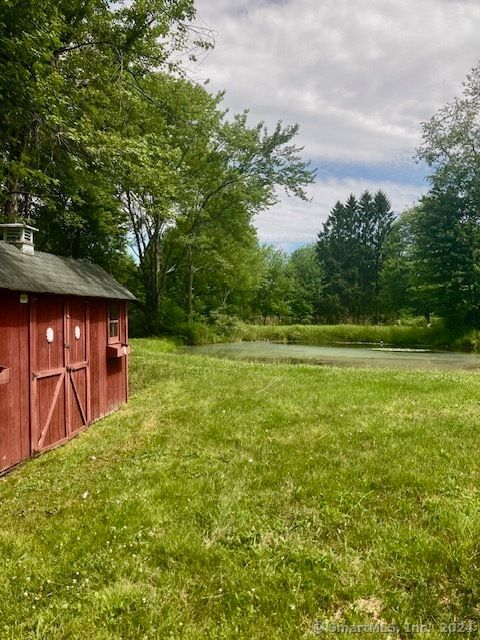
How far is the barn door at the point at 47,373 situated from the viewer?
570 centimetres

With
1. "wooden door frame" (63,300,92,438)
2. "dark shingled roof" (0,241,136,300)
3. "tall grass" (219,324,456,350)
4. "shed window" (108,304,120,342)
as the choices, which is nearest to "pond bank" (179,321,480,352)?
"tall grass" (219,324,456,350)

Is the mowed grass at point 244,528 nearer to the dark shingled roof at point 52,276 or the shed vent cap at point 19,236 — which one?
the dark shingled roof at point 52,276

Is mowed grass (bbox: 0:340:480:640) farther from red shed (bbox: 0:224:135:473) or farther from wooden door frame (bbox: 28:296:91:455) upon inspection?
red shed (bbox: 0:224:135:473)

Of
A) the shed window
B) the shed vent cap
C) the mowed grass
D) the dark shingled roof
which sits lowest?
the mowed grass

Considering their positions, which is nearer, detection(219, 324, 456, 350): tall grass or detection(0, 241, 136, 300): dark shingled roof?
detection(0, 241, 136, 300): dark shingled roof

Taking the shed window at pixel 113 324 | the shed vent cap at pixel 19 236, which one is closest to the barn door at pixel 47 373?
the shed vent cap at pixel 19 236

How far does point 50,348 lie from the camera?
6094mm

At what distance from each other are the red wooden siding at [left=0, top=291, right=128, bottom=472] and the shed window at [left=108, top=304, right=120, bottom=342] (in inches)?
8.6

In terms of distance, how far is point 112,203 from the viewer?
18.8 metres

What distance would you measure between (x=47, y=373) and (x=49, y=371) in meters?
0.06

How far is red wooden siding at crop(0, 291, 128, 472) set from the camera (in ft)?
17.1

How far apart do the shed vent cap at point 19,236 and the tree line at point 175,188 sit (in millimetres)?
1155

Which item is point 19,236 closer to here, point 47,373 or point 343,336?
point 47,373

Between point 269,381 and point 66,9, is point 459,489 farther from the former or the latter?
point 66,9
